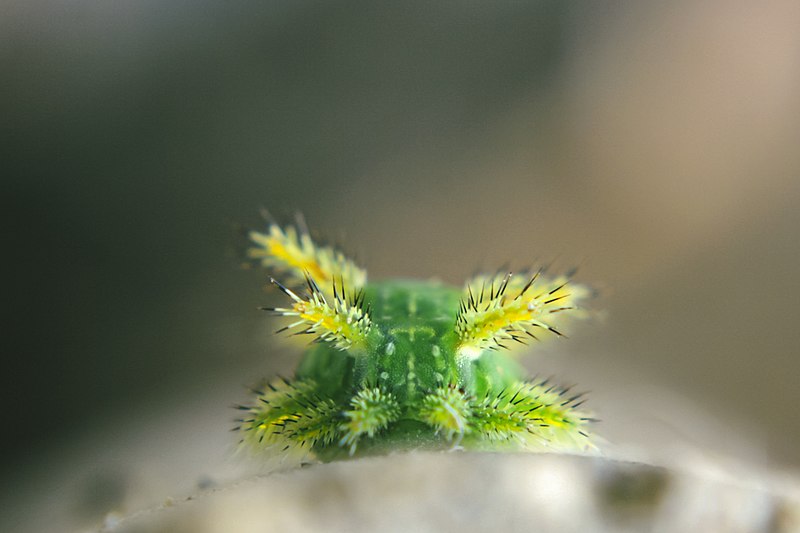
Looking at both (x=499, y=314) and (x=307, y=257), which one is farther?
(x=307, y=257)

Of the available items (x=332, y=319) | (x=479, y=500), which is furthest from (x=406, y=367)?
(x=479, y=500)

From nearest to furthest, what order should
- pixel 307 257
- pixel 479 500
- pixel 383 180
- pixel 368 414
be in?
1. pixel 479 500
2. pixel 368 414
3. pixel 307 257
4. pixel 383 180

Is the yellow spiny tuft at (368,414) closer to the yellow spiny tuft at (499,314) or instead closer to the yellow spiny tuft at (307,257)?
the yellow spiny tuft at (499,314)

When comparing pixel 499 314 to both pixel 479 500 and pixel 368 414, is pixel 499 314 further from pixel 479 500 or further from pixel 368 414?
pixel 479 500

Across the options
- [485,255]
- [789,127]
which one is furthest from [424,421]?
[789,127]

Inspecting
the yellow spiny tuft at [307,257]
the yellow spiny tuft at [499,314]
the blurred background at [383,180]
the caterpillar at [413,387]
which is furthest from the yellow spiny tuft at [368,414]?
the blurred background at [383,180]

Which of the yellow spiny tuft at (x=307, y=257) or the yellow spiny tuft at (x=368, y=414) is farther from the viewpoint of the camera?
the yellow spiny tuft at (x=307, y=257)

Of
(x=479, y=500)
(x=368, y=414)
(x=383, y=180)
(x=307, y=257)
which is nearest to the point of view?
(x=479, y=500)
